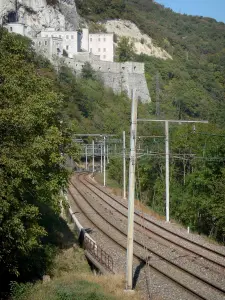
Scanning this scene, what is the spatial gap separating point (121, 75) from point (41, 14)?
23371 mm

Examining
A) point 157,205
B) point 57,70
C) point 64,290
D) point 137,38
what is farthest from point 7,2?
point 64,290

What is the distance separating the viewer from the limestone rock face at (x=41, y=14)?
101 metres

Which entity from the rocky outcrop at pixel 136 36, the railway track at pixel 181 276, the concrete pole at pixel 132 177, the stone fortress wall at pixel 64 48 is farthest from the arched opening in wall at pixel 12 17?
the concrete pole at pixel 132 177

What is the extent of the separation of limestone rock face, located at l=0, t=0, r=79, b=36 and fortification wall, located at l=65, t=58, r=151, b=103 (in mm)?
16067

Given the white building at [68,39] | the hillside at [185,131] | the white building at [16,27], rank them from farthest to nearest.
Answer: the white building at [68,39]
the white building at [16,27]
the hillside at [185,131]

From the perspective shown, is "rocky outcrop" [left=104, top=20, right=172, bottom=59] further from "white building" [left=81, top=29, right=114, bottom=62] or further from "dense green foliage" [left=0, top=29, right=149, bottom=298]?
"dense green foliage" [left=0, top=29, right=149, bottom=298]

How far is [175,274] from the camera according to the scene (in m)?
15.5

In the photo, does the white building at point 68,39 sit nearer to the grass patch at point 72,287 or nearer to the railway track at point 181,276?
the railway track at point 181,276

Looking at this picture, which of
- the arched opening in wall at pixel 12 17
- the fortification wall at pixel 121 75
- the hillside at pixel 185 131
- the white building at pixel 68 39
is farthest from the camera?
the white building at pixel 68 39

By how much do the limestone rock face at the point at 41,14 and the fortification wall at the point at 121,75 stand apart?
16.1 meters

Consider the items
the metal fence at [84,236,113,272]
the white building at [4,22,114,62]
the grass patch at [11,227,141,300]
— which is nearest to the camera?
the grass patch at [11,227,141,300]

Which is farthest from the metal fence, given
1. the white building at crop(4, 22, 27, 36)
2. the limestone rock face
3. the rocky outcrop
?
the rocky outcrop

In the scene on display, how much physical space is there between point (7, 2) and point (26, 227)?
92.9 meters

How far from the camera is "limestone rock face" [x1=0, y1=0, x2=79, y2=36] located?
101 meters
